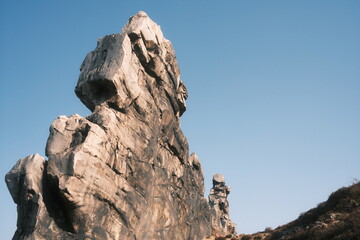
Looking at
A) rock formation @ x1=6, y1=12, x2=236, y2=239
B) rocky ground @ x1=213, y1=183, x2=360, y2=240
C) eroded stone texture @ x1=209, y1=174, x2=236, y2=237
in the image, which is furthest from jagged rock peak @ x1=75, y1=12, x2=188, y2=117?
eroded stone texture @ x1=209, y1=174, x2=236, y2=237

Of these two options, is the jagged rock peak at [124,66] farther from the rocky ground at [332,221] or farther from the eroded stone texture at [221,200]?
the eroded stone texture at [221,200]

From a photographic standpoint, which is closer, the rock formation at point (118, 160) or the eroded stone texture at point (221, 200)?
the rock formation at point (118, 160)

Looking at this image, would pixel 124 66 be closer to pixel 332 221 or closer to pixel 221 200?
pixel 332 221

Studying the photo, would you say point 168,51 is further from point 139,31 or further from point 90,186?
point 90,186

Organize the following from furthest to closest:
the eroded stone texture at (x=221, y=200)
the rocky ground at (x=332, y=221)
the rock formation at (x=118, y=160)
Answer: the eroded stone texture at (x=221, y=200), the rocky ground at (x=332, y=221), the rock formation at (x=118, y=160)

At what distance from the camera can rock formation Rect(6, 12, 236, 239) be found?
27.4m

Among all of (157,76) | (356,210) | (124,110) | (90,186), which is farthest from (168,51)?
(356,210)

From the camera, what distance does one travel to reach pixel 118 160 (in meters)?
32.2

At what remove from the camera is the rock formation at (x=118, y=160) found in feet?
89.8

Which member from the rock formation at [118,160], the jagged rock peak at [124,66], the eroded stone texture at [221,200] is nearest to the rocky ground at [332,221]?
the rock formation at [118,160]

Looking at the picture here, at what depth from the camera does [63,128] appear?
30.5 m

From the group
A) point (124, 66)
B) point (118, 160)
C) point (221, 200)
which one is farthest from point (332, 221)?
point (221, 200)

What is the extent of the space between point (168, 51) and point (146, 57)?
23.6 feet

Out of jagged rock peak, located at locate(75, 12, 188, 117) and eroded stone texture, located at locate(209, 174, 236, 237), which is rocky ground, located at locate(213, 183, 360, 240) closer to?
jagged rock peak, located at locate(75, 12, 188, 117)
